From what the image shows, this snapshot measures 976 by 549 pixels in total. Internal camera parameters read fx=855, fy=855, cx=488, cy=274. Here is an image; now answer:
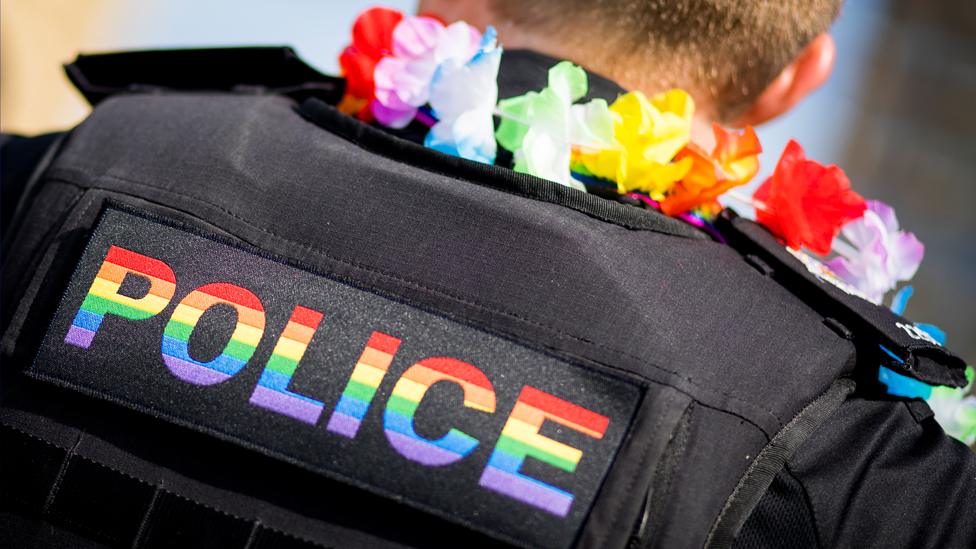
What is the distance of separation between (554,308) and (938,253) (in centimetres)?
409

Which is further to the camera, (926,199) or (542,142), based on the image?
(926,199)

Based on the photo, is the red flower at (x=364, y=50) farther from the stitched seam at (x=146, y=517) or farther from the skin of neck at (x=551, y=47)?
the stitched seam at (x=146, y=517)

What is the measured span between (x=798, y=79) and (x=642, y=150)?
0.38 meters

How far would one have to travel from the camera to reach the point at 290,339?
765 millimetres

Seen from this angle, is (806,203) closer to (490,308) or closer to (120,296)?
(490,308)

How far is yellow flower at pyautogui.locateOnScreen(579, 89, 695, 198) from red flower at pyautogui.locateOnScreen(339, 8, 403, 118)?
1.00 feet

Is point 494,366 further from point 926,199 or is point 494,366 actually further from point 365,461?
point 926,199

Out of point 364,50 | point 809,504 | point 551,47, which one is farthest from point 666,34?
point 809,504

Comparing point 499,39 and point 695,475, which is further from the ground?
point 499,39

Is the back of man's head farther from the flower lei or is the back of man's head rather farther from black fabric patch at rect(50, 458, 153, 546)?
black fabric patch at rect(50, 458, 153, 546)

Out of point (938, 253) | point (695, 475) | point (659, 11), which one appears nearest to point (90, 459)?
point (695, 475)

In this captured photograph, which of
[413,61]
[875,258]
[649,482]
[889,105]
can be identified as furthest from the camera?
[889,105]

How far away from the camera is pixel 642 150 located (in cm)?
95

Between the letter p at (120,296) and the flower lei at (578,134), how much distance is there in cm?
33
